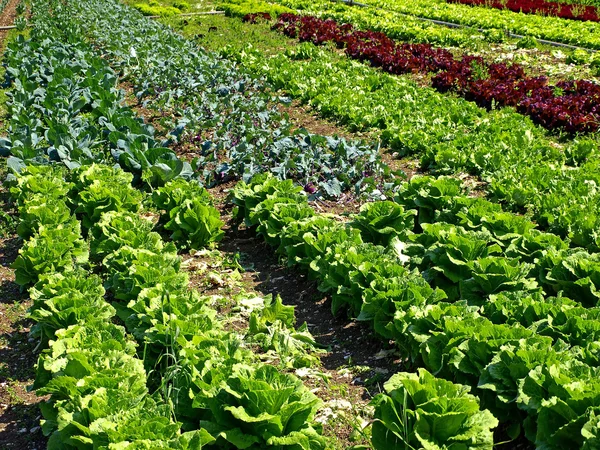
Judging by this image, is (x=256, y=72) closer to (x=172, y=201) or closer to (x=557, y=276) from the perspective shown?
(x=172, y=201)

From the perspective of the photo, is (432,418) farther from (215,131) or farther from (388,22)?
(388,22)

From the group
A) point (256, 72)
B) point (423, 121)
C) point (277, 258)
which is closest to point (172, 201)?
point (277, 258)

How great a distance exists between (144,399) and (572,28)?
16.9 meters

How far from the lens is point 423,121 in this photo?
10.4 metres

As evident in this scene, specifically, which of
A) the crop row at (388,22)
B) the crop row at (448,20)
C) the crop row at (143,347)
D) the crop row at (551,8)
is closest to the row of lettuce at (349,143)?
the crop row at (143,347)

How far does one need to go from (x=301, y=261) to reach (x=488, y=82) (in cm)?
740

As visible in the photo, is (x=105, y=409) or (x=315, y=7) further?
(x=315, y=7)

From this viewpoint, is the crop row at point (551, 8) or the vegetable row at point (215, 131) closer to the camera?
the vegetable row at point (215, 131)

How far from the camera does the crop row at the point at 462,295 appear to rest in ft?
12.9

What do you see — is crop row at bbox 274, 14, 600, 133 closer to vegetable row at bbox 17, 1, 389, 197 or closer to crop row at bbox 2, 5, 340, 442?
vegetable row at bbox 17, 1, 389, 197

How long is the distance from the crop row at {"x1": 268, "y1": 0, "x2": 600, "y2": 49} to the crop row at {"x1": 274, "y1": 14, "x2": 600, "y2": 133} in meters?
1.40

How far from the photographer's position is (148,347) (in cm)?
489

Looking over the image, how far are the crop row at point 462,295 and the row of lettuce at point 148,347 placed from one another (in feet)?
1.29

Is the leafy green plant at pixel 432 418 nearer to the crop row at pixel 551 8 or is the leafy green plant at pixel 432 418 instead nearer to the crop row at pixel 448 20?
the crop row at pixel 448 20
